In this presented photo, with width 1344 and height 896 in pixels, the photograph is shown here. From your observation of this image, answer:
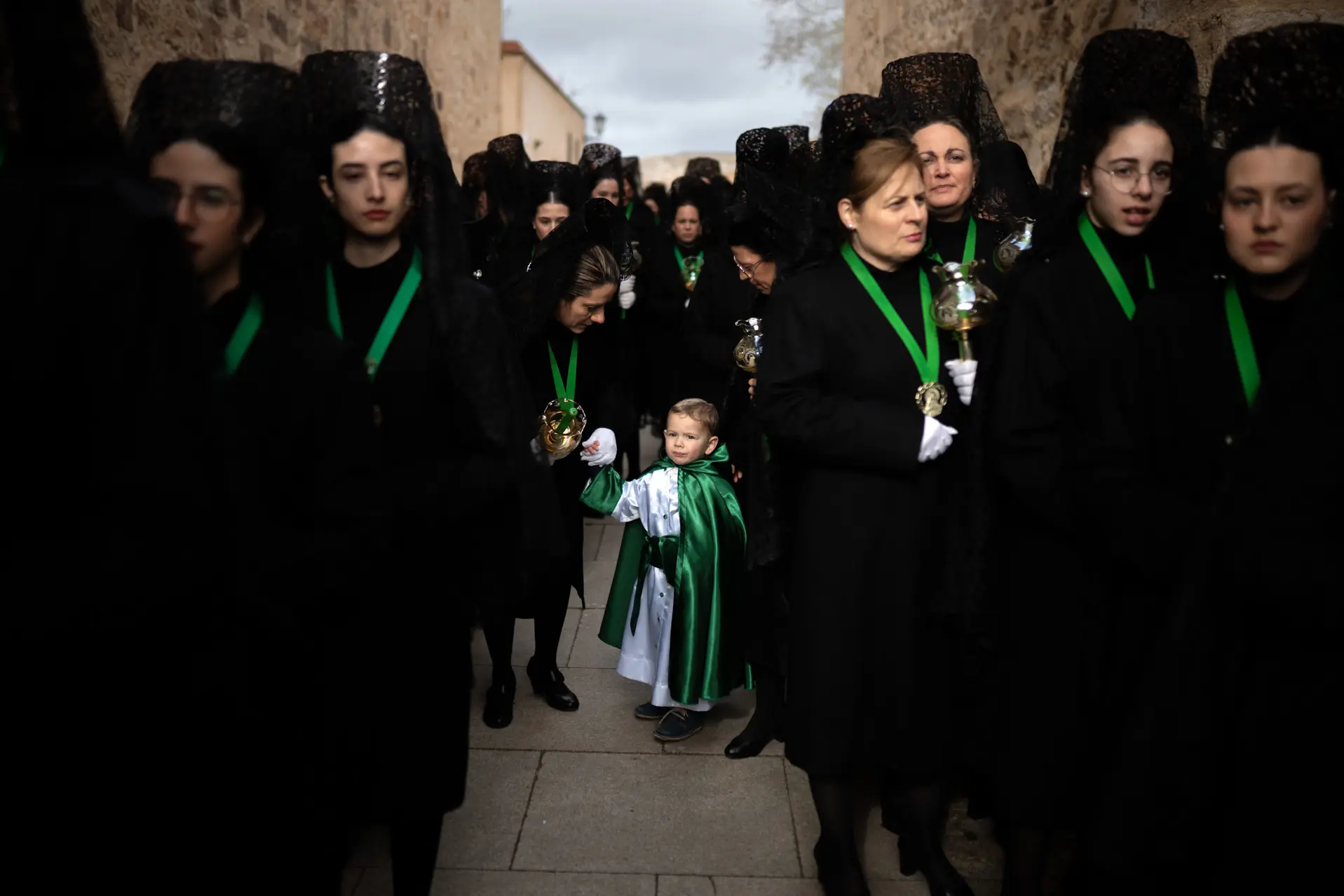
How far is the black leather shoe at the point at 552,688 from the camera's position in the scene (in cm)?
450

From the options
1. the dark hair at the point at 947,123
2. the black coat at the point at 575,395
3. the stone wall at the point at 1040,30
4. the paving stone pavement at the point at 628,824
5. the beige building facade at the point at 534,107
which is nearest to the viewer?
the paving stone pavement at the point at 628,824

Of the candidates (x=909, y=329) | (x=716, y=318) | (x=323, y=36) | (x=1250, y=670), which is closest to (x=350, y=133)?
(x=909, y=329)

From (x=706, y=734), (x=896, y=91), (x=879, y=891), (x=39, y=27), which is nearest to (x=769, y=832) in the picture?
(x=879, y=891)

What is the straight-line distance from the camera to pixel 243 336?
2.13 metres

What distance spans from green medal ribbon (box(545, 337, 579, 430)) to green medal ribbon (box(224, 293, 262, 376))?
2.12 metres

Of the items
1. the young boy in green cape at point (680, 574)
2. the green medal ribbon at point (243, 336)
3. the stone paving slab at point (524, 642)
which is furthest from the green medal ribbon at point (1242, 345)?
the stone paving slab at point (524, 642)

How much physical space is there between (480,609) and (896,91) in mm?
2441

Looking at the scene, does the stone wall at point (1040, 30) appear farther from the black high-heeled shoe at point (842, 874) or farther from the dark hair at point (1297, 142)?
the black high-heeled shoe at point (842, 874)

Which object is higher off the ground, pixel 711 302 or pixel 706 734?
pixel 711 302

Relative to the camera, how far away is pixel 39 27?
5.33 feet

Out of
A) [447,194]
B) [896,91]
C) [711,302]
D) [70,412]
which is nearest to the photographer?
[70,412]

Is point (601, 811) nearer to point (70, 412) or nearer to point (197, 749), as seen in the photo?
point (197, 749)

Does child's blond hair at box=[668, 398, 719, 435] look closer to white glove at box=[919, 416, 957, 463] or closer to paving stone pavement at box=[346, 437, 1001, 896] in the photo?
paving stone pavement at box=[346, 437, 1001, 896]

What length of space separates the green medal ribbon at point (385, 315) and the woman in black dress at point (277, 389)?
216mm
